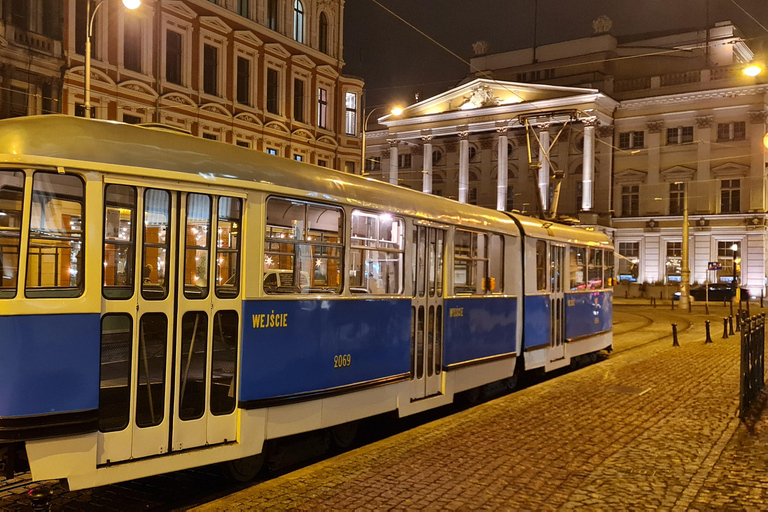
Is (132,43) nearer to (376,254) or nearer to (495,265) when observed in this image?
(495,265)

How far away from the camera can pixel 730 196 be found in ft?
194

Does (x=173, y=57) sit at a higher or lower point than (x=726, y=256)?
higher

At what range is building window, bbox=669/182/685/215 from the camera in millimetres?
61156

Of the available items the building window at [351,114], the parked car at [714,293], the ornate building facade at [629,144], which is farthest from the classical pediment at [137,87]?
the parked car at [714,293]

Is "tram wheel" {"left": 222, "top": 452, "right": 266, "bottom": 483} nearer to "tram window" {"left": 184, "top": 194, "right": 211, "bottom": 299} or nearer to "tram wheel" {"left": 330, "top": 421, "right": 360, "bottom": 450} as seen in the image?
"tram wheel" {"left": 330, "top": 421, "right": 360, "bottom": 450}

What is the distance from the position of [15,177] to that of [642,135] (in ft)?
206

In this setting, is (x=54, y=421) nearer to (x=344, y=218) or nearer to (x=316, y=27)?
(x=344, y=218)

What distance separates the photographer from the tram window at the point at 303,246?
24.5 ft

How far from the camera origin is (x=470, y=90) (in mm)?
67562

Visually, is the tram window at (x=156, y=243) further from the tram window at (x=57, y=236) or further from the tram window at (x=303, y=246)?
the tram window at (x=303, y=246)

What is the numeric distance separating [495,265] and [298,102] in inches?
977

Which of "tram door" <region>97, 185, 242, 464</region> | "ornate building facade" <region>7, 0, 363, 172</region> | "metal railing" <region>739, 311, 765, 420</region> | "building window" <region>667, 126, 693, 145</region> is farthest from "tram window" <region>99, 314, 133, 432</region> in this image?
"building window" <region>667, 126, 693, 145</region>

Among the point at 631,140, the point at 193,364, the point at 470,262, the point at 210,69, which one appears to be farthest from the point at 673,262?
the point at 193,364

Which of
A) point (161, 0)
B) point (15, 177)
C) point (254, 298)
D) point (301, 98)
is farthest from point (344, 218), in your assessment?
point (301, 98)
